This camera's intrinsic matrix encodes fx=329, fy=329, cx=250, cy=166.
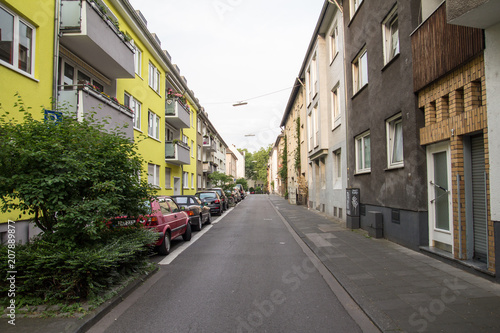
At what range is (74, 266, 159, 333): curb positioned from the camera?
3.75 m

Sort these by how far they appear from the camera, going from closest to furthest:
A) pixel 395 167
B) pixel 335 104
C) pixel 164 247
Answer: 1. pixel 164 247
2. pixel 395 167
3. pixel 335 104

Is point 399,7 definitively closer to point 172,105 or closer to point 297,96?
point 172,105

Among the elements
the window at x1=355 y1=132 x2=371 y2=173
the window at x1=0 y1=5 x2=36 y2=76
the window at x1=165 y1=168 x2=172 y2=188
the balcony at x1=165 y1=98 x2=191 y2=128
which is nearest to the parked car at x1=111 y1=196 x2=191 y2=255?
the window at x1=0 y1=5 x2=36 y2=76

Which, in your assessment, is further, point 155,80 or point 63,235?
point 155,80

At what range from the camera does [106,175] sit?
4941mm

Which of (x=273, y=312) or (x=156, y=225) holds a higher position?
(x=156, y=225)

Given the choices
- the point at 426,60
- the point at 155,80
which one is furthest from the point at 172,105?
the point at 426,60

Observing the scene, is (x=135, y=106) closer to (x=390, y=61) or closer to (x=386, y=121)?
(x=386, y=121)

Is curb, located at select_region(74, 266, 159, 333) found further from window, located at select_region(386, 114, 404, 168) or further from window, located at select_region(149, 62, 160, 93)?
window, located at select_region(149, 62, 160, 93)

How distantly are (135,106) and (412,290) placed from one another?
49.1ft

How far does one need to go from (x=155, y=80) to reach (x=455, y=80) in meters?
16.7

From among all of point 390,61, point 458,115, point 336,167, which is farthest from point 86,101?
point 336,167

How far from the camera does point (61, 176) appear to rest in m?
4.48

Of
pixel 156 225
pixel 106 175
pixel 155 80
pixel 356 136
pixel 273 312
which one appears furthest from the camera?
pixel 155 80
